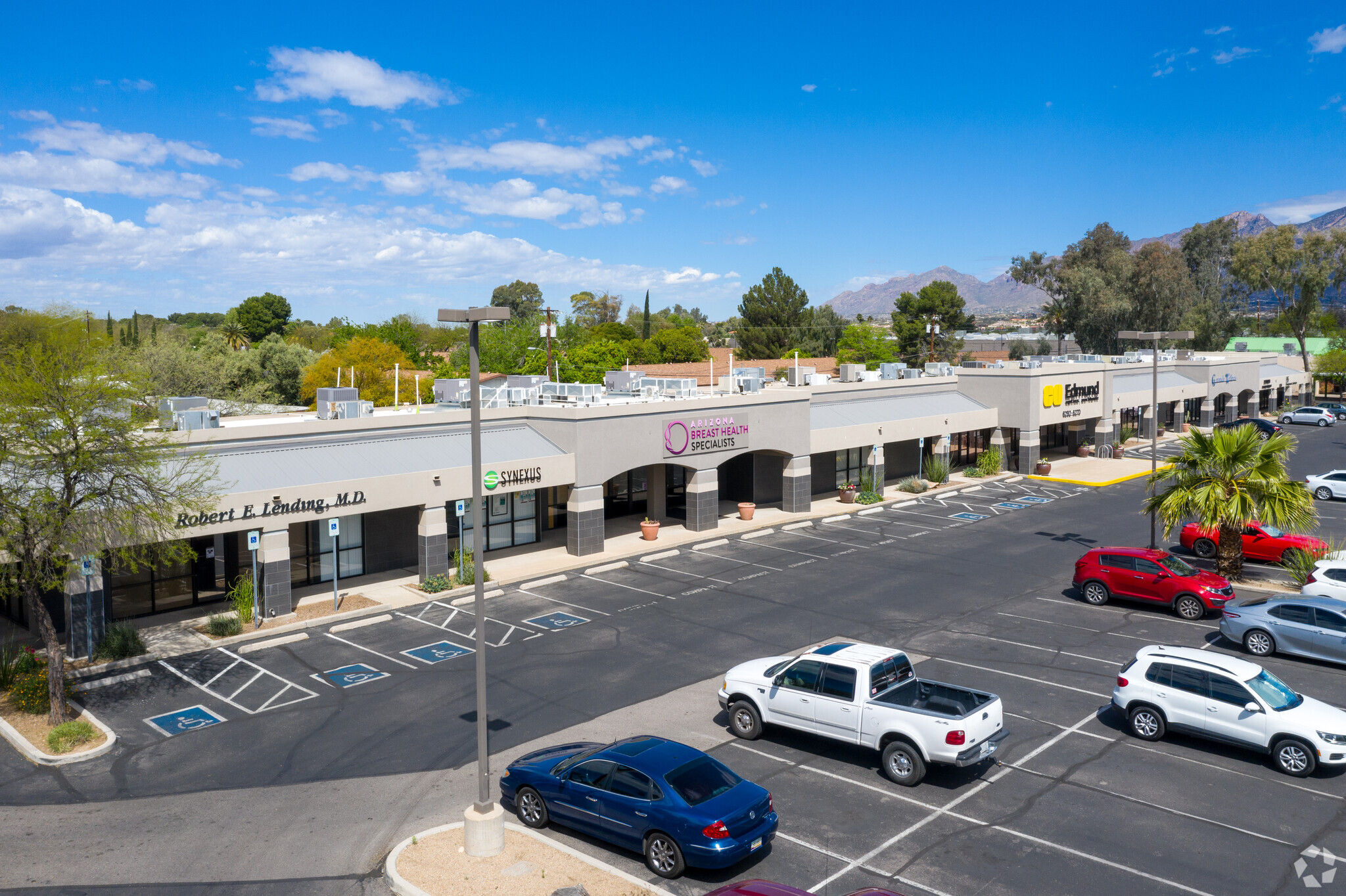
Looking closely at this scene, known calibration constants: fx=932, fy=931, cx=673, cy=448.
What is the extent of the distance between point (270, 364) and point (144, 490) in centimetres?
6472

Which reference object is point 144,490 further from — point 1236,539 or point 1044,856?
point 1236,539

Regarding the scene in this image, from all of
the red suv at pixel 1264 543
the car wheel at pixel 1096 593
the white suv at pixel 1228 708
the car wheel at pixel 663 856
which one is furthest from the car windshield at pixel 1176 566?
the car wheel at pixel 663 856

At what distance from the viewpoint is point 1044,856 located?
13273 millimetres

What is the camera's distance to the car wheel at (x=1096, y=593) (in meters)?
26.8

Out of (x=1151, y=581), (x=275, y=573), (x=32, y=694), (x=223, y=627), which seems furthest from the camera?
(x=1151, y=581)

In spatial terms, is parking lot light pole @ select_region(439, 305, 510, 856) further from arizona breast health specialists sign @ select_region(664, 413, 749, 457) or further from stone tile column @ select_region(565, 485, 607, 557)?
arizona breast health specialists sign @ select_region(664, 413, 749, 457)

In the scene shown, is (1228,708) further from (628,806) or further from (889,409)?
(889,409)

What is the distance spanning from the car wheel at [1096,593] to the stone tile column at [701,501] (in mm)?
14664

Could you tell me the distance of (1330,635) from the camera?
2116 centimetres

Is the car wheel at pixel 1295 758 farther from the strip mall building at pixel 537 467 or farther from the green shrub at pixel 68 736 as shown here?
the green shrub at pixel 68 736

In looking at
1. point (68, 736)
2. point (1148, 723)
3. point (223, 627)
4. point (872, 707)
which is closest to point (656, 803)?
point (872, 707)

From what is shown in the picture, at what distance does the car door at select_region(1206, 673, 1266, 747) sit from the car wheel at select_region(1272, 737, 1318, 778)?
285 millimetres

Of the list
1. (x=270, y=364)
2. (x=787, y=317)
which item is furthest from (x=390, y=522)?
(x=787, y=317)

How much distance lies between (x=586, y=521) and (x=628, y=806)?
2043 cm
